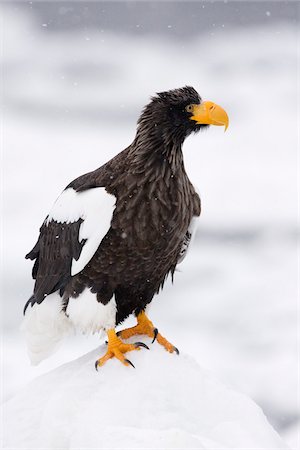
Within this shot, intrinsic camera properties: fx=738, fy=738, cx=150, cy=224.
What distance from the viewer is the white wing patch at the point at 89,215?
469 cm

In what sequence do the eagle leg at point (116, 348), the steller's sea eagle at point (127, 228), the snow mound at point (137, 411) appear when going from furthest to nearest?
the steller's sea eagle at point (127, 228), the eagle leg at point (116, 348), the snow mound at point (137, 411)

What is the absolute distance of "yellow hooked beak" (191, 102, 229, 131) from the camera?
4805 millimetres

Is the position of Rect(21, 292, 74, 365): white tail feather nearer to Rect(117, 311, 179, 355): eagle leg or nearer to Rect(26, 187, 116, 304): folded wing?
Rect(26, 187, 116, 304): folded wing

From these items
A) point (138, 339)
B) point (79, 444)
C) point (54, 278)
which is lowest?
point (79, 444)

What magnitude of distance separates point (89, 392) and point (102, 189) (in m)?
1.32

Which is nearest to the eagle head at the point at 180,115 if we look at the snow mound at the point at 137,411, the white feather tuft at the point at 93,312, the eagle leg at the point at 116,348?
the white feather tuft at the point at 93,312

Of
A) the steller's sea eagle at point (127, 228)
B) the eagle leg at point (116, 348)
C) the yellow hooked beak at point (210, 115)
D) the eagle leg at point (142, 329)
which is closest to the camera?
the eagle leg at point (116, 348)

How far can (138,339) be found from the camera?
4961mm

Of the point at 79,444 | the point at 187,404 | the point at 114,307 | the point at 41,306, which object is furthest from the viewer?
the point at 41,306

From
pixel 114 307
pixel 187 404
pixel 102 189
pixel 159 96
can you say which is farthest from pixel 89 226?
pixel 187 404

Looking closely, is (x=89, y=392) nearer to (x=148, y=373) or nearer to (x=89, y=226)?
(x=148, y=373)

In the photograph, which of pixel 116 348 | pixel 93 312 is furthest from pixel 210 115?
pixel 116 348

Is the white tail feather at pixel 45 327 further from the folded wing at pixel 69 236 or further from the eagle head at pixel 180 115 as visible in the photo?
the eagle head at pixel 180 115

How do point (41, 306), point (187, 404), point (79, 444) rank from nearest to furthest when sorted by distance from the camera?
point (79, 444)
point (187, 404)
point (41, 306)
